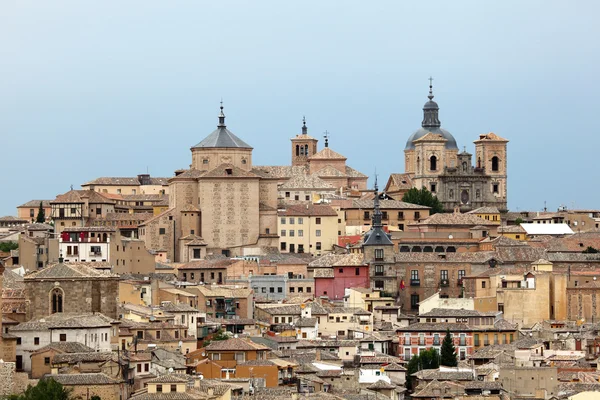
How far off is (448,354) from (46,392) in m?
31.0

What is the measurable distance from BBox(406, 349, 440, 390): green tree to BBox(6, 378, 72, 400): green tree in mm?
26014

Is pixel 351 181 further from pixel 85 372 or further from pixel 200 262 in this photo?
pixel 85 372

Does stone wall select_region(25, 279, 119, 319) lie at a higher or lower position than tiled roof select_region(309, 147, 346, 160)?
lower

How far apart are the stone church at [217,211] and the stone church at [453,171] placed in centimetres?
2577

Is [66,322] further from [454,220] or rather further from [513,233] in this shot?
[513,233]

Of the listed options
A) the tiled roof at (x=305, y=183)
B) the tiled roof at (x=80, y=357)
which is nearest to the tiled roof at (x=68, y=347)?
the tiled roof at (x=80, y=357)

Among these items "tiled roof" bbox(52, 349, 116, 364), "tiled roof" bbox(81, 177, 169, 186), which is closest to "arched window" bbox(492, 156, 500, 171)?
"tiled roof" bbox(81, 177, 169, 186)

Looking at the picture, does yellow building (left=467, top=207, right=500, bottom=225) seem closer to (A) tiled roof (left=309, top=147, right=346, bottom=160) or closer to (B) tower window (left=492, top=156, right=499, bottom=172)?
(A) tiled roof (left=309, top=147, right=346, bottom=160)

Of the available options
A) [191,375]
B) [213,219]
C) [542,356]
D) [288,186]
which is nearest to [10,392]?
[191,375]

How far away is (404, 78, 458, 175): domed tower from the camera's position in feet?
537

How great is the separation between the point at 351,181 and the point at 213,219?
3459 cm

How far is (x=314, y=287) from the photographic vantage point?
115188mm

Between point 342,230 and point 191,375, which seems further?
point 342,230

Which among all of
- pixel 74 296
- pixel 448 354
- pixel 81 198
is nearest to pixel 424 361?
pixel 448 354
